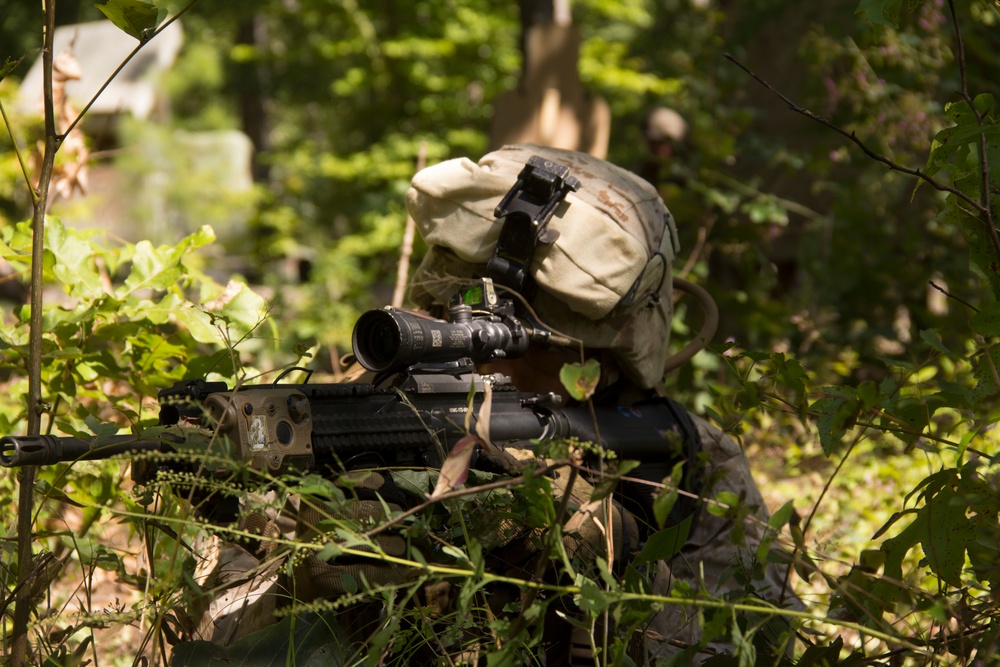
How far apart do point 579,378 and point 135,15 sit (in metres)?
0.91

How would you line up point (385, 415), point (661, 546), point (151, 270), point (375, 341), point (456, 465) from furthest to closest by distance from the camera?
point (151, 270)
point (375, 341)
point (385, 415)
point (661, 546)
point (456, 465)

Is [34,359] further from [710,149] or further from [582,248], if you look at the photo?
[710,149]

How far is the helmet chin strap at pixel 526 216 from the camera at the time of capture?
2.20 metres

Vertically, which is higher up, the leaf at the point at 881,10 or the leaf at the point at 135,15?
the leaf at the point at 135,15

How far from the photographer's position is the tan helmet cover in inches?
87.0

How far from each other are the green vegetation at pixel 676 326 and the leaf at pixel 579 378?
13 centimetres

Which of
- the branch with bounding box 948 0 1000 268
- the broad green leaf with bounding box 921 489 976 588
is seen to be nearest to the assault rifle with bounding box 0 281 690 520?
the broad green leaf with bounding box 921 489 976 588

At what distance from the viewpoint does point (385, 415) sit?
176 cm

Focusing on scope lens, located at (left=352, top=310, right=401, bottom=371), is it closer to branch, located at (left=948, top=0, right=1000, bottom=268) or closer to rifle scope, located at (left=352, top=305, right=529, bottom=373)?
rifle scope, located at (left=352, top=305, right=529, bottom=373)

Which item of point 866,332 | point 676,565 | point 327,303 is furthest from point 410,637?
point 327,303

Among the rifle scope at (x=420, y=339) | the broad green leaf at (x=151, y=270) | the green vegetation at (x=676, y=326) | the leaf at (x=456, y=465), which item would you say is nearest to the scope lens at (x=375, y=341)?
the rifle scope at (x=420, y=339)

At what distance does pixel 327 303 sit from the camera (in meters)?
7.68

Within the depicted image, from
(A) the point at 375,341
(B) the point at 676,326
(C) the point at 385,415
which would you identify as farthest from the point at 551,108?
(C) the point at 385,415

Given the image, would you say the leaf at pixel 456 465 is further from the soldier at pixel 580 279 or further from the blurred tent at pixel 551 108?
the blurred tent at pixel 551 108
